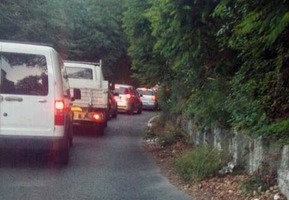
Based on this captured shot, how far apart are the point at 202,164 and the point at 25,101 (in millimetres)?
3455

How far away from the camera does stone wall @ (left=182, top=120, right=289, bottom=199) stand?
9.67 metres

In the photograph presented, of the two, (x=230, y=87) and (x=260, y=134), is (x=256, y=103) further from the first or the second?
(x=230, y=87)

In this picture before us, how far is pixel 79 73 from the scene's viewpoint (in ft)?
78.6

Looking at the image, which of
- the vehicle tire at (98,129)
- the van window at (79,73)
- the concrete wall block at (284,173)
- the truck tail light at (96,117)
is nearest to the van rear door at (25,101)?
the concrete wall block at (284,173)

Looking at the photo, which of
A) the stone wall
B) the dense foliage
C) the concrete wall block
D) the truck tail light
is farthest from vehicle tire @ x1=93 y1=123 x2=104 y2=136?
the concrete wall block

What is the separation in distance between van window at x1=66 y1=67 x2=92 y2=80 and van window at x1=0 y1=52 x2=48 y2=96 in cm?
985

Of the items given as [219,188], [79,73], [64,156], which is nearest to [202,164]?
[219,188]

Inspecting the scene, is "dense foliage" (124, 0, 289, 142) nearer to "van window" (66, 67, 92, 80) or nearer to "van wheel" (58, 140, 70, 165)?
"van wheel" (58, 140, 70, 165)

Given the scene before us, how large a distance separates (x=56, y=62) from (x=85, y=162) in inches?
101

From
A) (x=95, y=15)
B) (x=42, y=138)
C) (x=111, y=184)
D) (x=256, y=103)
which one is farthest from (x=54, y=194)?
(x=95, y=15)

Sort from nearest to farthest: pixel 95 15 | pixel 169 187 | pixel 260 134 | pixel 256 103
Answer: pixel 260 134 < pixel 256 103 < pixel 169 187 < pixel 95 15

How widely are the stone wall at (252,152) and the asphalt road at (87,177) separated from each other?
1.18m

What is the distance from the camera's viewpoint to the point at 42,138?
44.0ft

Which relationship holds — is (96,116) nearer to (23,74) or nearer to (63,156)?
(63,156)
